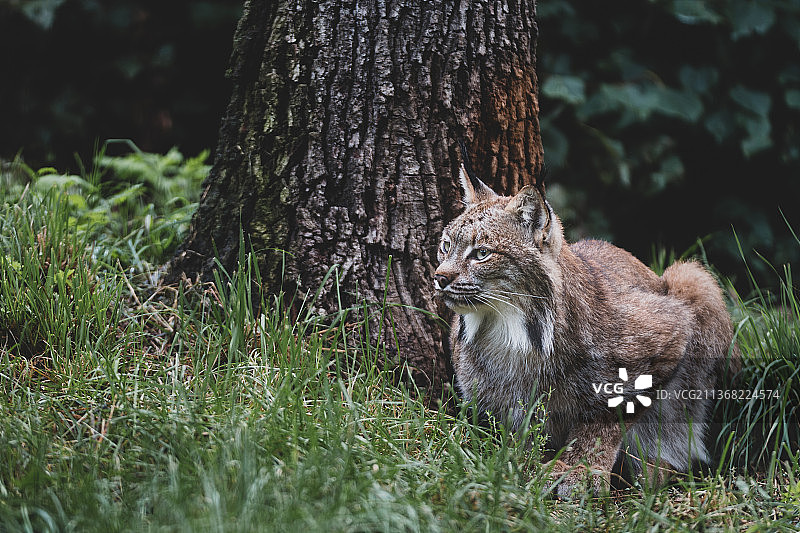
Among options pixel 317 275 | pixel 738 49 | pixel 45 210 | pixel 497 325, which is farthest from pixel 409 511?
pixel 738 49

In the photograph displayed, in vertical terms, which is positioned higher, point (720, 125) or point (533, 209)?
point (720, 125)

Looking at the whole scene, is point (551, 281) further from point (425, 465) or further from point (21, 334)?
point (21, 334)

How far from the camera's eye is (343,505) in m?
2.30

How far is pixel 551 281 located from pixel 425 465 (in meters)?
0.95

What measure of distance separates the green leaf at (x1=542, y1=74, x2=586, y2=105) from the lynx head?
125 inches

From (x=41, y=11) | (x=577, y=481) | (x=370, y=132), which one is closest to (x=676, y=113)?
(x=370, y=132)

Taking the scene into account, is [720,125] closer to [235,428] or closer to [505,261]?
[505,261]

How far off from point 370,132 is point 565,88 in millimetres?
3150

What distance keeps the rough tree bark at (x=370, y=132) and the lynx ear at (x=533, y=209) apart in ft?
1.59

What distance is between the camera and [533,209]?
3.16 metres

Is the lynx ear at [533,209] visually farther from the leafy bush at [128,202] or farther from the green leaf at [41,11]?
the green leaf at [41,11]

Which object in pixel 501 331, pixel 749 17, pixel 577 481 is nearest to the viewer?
pixel 577 481

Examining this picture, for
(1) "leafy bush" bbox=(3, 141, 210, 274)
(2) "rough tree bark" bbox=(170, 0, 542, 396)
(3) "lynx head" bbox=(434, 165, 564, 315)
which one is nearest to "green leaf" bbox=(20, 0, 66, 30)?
(1) "leafy bush" bbox=(3, 141, 210, 274)

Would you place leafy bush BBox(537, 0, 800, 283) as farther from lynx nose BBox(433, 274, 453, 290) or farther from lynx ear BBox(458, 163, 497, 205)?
lynx nose BBox(433, 274, 453, 290)
